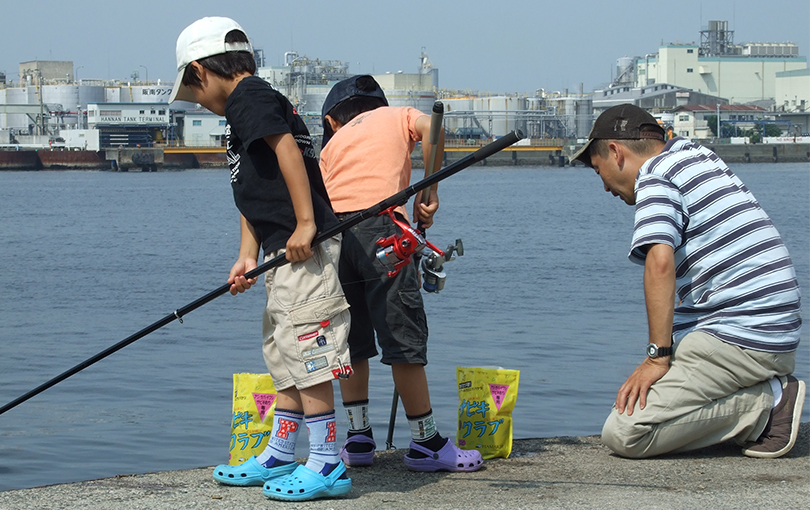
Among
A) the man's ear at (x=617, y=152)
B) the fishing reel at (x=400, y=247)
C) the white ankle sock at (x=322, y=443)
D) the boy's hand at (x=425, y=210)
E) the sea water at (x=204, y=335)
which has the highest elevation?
the man's ear at (x=617, y=152)

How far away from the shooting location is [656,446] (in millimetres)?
3527

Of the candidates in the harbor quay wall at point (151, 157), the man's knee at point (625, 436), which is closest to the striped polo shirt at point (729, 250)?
the man's knee at point (625, 436)

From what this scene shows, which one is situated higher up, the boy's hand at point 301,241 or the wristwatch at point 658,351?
the boy's hand at point 301,241

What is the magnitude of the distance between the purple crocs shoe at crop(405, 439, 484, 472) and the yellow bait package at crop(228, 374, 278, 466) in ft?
2.06

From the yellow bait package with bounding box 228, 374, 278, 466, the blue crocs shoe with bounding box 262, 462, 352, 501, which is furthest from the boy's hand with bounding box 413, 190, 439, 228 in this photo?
the blue crocs shoe with bounding box 262, 462, 352, 501

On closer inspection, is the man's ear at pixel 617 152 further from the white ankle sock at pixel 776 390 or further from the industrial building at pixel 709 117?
the industrial building at pixel 709 117

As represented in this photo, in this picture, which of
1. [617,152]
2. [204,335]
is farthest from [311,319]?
[204,335]

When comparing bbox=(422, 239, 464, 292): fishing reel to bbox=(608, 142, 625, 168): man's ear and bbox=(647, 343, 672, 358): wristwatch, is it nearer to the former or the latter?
bbox=(608, 142, 625, 168): man's ear

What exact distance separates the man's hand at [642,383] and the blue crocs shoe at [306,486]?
1.13 meters

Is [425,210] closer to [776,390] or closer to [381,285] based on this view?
[381,285]

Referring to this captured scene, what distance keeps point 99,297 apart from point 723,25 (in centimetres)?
10858

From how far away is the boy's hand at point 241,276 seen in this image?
327 cm

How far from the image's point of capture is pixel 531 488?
3223mm

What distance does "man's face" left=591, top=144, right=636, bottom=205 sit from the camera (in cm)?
365
